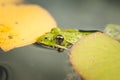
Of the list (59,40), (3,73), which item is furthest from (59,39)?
(3,73)

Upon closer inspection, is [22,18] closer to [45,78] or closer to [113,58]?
[45,78]

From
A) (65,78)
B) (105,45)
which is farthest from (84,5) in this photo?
(65,78)

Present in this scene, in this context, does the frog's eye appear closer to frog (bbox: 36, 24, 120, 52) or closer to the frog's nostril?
frog (bbox: 36, 24, 120, 52)

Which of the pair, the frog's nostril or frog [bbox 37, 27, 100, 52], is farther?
Answer: frog [bbox 37, 27, 100, 52]

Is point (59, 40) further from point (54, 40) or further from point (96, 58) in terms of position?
point (96, 58)

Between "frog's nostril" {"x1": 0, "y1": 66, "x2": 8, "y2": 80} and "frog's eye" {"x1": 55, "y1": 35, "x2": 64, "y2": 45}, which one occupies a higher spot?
"frog's eye" {"x1": 55, "y1": 35, "x2": 64, "y2": 45}

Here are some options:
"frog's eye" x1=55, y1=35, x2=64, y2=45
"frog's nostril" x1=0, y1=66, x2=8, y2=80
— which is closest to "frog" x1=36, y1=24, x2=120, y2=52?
"frog's eye" x1=55, y1=35, x2=64, y2=45

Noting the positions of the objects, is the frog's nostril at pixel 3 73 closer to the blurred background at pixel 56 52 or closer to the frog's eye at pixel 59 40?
the blurred background at pixel 56 52
